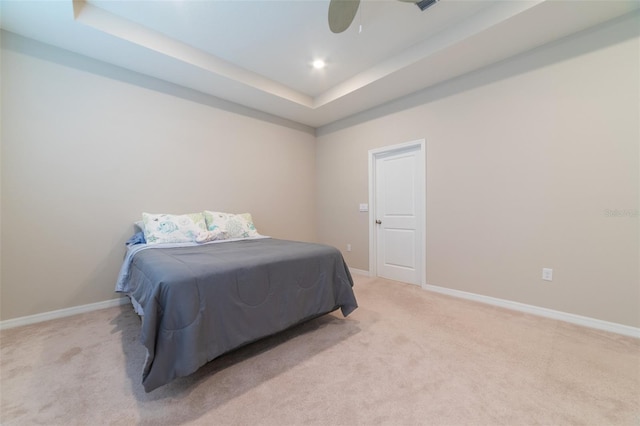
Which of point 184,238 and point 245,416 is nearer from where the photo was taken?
point 245,416

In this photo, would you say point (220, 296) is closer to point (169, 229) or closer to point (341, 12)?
point (169, 229)

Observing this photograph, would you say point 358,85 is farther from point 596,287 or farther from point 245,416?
point 245,416

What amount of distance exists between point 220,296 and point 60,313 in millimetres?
2121

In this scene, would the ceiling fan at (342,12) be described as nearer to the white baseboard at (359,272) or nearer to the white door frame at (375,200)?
the white door frame at (375,200)

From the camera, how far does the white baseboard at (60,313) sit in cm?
220

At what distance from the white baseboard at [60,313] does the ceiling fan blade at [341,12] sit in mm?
3372

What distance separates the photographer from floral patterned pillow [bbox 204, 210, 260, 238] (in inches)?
118

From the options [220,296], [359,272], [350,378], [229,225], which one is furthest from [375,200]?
[220,296]

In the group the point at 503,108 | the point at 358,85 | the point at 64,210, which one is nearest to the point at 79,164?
the point at 64,210

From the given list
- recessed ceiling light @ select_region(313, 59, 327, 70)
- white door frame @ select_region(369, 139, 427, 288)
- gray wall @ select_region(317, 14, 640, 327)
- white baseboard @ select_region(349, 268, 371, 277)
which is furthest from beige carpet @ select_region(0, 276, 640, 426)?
recessed ceiling light @ select_region(313, 59, 327, 70)

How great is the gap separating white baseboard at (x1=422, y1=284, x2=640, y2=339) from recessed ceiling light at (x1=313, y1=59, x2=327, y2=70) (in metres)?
3.03

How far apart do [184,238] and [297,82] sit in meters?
2.43

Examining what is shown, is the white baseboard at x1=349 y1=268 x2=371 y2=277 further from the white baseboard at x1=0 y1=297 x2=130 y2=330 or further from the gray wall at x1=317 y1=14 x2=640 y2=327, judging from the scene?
the white baseboard at x1=0 y1=297 x2=130 y2=330

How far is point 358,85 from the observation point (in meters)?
3.21
